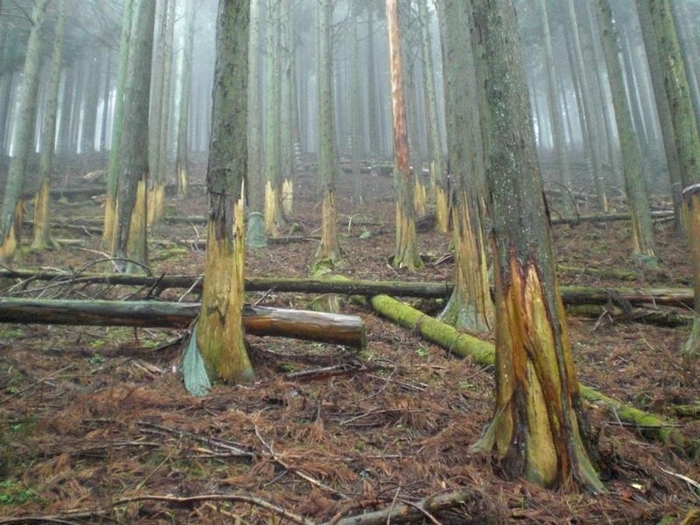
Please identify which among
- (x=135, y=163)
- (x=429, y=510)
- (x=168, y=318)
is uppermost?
(x=135, y=163)

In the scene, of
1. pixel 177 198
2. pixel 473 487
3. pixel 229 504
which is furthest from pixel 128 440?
pixel 177 198

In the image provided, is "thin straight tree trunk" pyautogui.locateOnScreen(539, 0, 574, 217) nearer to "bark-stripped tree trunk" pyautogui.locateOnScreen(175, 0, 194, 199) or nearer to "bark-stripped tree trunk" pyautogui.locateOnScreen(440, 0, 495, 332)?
"bark-stripped tree trunk" pyautogui.locateOnScreen(440, 0, 495, 332)

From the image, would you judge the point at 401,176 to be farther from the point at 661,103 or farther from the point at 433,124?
the point at 433,124

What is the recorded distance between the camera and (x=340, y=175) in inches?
979

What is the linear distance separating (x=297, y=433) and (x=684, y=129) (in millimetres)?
5235

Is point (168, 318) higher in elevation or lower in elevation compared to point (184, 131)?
lower

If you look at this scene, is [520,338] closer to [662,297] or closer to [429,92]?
[662,297]

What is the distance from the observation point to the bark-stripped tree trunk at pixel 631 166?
979 cm

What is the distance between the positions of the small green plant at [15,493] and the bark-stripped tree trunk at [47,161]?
34.6 feet

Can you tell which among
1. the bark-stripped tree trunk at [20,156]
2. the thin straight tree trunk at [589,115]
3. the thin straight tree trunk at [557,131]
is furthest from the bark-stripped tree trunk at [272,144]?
the thin straight tree trunk at [589,115]

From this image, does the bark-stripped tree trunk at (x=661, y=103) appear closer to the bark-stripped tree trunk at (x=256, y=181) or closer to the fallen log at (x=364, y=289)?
the fallen log at (x=364, y=289)

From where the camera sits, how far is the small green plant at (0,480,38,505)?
7.41 ft

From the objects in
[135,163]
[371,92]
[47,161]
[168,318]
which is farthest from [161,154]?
[371,92]

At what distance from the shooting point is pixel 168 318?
4867mm
